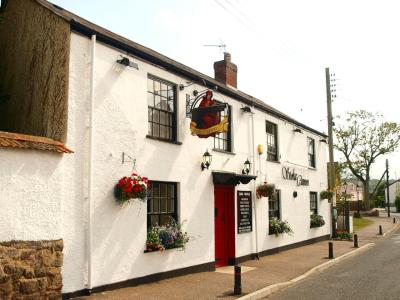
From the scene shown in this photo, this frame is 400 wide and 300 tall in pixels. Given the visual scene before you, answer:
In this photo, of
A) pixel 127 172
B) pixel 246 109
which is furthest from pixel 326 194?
pixel 127 172

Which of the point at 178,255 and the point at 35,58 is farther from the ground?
the point at 35,58

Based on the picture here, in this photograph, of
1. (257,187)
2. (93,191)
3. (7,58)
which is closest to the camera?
(93,191)

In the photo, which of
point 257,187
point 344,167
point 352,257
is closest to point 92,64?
point 257,187

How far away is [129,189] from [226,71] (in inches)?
367

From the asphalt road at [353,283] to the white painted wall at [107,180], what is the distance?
322 centimetres

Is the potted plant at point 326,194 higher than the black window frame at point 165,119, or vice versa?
the black window frame at point 165,119

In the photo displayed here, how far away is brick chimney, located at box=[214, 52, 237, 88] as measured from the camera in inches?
684

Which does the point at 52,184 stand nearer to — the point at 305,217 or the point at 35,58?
the point at 35,58

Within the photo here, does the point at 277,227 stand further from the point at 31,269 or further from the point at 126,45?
the point at 31,269

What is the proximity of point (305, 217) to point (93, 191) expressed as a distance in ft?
46.7

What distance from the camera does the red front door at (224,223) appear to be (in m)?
14.1

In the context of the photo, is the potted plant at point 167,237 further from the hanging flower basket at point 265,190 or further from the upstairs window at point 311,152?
the upstairs window at point 311,152

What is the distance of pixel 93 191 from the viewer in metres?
9.18

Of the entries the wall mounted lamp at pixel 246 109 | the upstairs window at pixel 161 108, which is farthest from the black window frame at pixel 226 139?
the upstairs window at pixel 161 108
